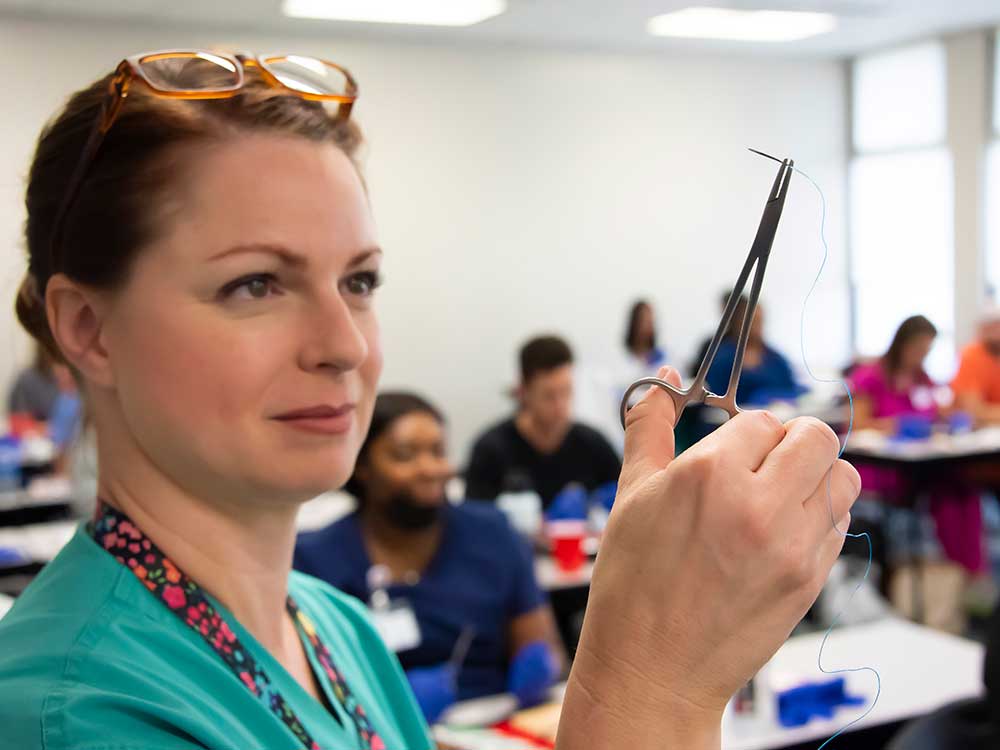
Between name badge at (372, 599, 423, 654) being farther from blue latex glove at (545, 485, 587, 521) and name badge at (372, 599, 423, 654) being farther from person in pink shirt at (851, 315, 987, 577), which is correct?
person in pink shirt at (851, 315, 987, 577)

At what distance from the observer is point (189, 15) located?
7.21m

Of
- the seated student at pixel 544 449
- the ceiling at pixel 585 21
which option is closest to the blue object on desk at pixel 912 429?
the seated student at pixel 544 449

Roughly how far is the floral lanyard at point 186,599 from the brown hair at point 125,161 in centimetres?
18

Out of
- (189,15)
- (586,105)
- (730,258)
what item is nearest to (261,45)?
(189,15)

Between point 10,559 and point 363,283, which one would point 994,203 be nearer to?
point 10,559

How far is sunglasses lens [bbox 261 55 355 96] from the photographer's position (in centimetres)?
91

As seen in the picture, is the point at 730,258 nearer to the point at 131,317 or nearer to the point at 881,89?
the point at 881,89

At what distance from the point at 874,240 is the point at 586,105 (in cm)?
534

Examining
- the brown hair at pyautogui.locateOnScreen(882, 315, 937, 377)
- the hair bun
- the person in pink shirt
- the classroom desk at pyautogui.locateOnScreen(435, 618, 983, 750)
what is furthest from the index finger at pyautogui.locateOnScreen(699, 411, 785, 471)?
the person in pink shirt

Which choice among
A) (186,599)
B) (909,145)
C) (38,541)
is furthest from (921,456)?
(186,599)

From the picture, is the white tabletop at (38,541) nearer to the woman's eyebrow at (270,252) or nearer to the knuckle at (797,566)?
the woman's eyebrow at (270,252)

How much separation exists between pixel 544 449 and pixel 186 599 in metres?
3.75

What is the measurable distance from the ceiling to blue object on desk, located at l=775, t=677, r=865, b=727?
571cm

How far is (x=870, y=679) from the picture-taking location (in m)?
2.46
